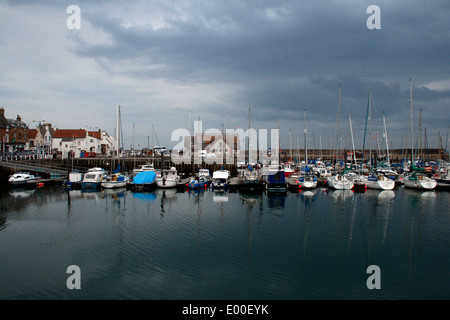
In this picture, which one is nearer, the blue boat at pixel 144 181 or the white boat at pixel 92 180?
the blue boat at pixel 144 181

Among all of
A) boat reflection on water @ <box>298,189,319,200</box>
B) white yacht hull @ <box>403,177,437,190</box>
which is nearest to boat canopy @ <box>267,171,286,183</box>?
boat reflection on water @ <box>298,189,319,200</box>

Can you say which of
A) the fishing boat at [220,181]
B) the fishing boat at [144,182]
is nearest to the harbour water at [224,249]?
the fishing boat at [144,182]

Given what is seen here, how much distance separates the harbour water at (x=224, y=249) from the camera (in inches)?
593

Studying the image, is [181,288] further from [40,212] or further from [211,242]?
[40,212]

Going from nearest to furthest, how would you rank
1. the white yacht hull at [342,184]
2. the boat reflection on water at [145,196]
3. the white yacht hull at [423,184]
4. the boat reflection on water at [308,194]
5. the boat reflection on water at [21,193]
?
the boat reflection on water at [145,196] → the boat reflection on water at [21,193] → the boat reflection on water at [308,194] → the white yacht hull at [423,184] → the white yacht hull at [342,184]

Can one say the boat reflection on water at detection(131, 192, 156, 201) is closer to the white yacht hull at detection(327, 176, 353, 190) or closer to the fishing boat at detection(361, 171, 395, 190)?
the white yacht hull at detection(327, 176, 353, 190)

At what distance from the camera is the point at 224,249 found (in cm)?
2075

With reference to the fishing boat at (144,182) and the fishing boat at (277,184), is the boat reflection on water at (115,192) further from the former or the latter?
the fishing boat at (277,184)

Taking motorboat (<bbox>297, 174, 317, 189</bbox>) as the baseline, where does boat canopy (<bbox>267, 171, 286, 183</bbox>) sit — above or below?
above

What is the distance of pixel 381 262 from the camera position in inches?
731

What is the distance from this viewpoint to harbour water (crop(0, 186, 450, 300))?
15062 millimetres

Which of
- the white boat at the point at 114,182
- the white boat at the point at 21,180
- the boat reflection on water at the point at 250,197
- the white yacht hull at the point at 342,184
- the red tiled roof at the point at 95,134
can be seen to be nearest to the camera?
the boat reflection on water at the point at 250,197

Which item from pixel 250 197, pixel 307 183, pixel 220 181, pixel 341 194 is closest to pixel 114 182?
pixel 220 181
